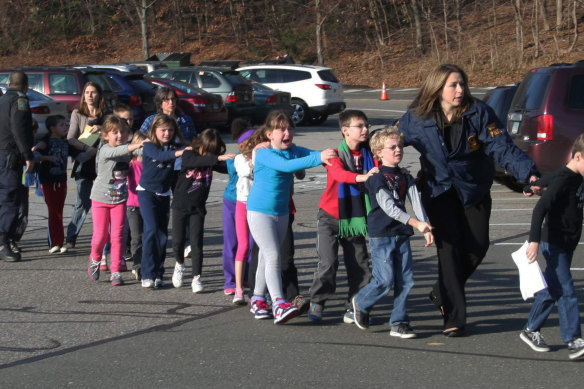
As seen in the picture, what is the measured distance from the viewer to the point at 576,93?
12289mm

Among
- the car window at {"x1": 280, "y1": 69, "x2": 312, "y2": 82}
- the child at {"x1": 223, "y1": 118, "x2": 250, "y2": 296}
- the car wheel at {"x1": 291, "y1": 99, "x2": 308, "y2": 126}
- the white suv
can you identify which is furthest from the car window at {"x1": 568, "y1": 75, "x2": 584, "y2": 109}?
the car window at {"x1": 280, "y1": 69, "x2": 312, "y2": 82}

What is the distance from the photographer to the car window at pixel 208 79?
24.8 metres

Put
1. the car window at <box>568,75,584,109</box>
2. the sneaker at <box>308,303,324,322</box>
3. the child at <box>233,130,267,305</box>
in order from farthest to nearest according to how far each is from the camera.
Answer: the car window at <box>568,75,584,109</box> < the child at <box>233,130,267,305</box> < the sneaker at <box>308,303,324,322</box>

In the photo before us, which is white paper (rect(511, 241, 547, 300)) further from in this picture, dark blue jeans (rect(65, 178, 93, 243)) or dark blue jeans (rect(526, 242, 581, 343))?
dark blue jeans (rect(65, 178, 93, 243))

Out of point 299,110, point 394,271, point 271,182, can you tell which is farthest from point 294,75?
point 394,271

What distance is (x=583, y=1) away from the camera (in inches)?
1631

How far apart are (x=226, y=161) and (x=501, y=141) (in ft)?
7.97

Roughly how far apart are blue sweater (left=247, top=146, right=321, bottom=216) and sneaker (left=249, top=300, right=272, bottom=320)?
2.16 ft

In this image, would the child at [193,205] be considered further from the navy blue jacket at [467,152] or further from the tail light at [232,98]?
the tail light at [232,98]

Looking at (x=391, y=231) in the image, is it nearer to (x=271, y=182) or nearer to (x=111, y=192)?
(x=271, y=182)

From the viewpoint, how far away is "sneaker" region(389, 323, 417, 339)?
626 cm

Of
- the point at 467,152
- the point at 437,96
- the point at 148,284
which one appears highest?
the point at 437,96

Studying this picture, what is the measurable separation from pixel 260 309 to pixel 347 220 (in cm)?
91

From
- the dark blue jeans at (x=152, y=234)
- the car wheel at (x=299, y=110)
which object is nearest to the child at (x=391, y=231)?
the dark blue jeans at (x=152, y=234)
